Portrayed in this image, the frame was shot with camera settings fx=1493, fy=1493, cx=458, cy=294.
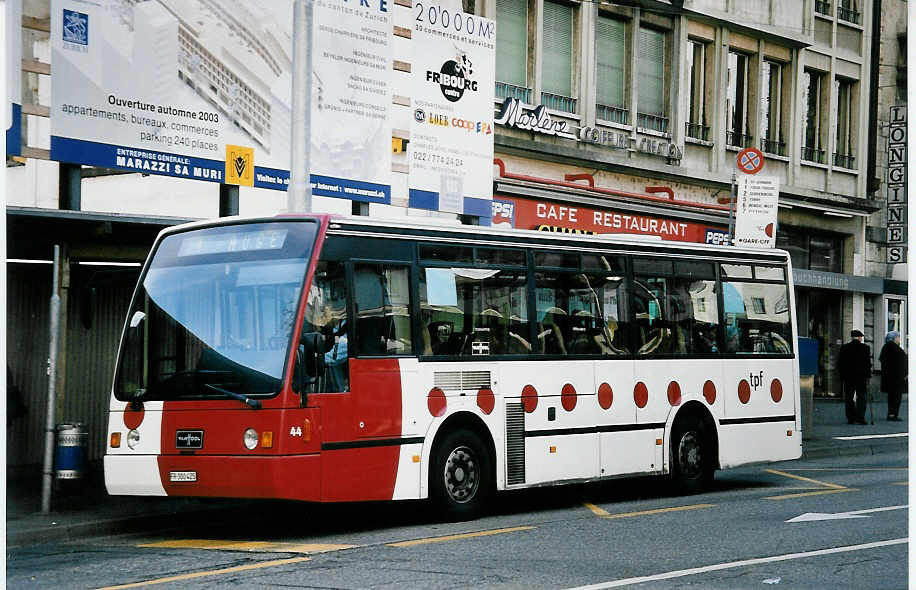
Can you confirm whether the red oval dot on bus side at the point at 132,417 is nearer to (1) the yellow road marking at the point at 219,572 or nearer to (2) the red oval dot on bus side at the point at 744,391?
(1) the yellow road marking at the point at 219,572

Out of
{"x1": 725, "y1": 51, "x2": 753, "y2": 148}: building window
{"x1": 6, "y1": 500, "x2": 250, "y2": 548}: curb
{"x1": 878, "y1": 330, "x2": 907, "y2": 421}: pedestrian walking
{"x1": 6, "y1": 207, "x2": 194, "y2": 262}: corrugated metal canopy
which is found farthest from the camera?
{"x1": 725, "y1": 51, "x2": 753, "y2": 148}: building window

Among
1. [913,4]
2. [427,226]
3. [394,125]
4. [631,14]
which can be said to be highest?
[631,14]

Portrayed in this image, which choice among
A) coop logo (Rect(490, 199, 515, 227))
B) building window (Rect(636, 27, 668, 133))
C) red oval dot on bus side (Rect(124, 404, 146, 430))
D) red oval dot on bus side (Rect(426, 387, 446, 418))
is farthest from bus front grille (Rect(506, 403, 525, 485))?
building window (Rect(636, 27, 668, 133))

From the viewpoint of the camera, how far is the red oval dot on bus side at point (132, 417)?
42.2 feet

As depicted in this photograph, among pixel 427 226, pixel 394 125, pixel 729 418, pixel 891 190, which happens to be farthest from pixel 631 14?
Result: pixel 427 226

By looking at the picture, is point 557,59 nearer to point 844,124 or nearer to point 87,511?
point 844,124

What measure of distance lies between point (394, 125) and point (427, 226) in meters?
10.4

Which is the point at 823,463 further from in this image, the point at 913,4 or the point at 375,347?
the point at 913,4

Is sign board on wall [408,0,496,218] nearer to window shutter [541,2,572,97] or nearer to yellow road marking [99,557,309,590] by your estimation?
window shutter [541,2,572,97]

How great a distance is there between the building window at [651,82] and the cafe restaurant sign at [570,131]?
486mm

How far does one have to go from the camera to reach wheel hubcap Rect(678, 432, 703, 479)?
1614 cm

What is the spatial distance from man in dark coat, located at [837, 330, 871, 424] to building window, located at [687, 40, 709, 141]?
5874 mm

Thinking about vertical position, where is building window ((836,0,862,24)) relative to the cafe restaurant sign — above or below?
above

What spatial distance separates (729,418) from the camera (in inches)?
659
